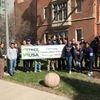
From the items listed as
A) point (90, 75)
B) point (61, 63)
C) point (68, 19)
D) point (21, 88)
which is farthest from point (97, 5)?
point (21, 88)

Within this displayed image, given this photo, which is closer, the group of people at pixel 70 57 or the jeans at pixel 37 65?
the group of people at pixel 70 57

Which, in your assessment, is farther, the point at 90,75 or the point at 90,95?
the point at 90,75

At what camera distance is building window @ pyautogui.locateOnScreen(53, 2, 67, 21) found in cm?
3065

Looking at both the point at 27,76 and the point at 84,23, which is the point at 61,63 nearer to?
the point at 27,76

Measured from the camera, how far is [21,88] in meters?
9.55

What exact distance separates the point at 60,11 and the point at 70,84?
73.6 ft

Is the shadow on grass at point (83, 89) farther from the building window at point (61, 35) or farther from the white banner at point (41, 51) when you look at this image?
the building window at point (61, 35)

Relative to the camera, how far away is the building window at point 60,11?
101ft

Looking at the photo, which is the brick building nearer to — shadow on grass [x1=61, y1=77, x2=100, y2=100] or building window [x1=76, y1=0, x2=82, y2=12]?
building window [x1=76, y1=0, x2=82, y2=12]

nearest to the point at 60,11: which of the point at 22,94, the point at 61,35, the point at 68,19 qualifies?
the point at 68,19

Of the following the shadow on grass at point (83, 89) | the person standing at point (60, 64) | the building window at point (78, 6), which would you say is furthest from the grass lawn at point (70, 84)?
the building window at point (78, 6)

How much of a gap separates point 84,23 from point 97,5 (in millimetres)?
2576

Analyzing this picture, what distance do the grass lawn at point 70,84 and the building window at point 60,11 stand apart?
19.5m

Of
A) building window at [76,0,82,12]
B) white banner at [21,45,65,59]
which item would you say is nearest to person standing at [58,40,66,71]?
white banner at [21,45,65,59]
